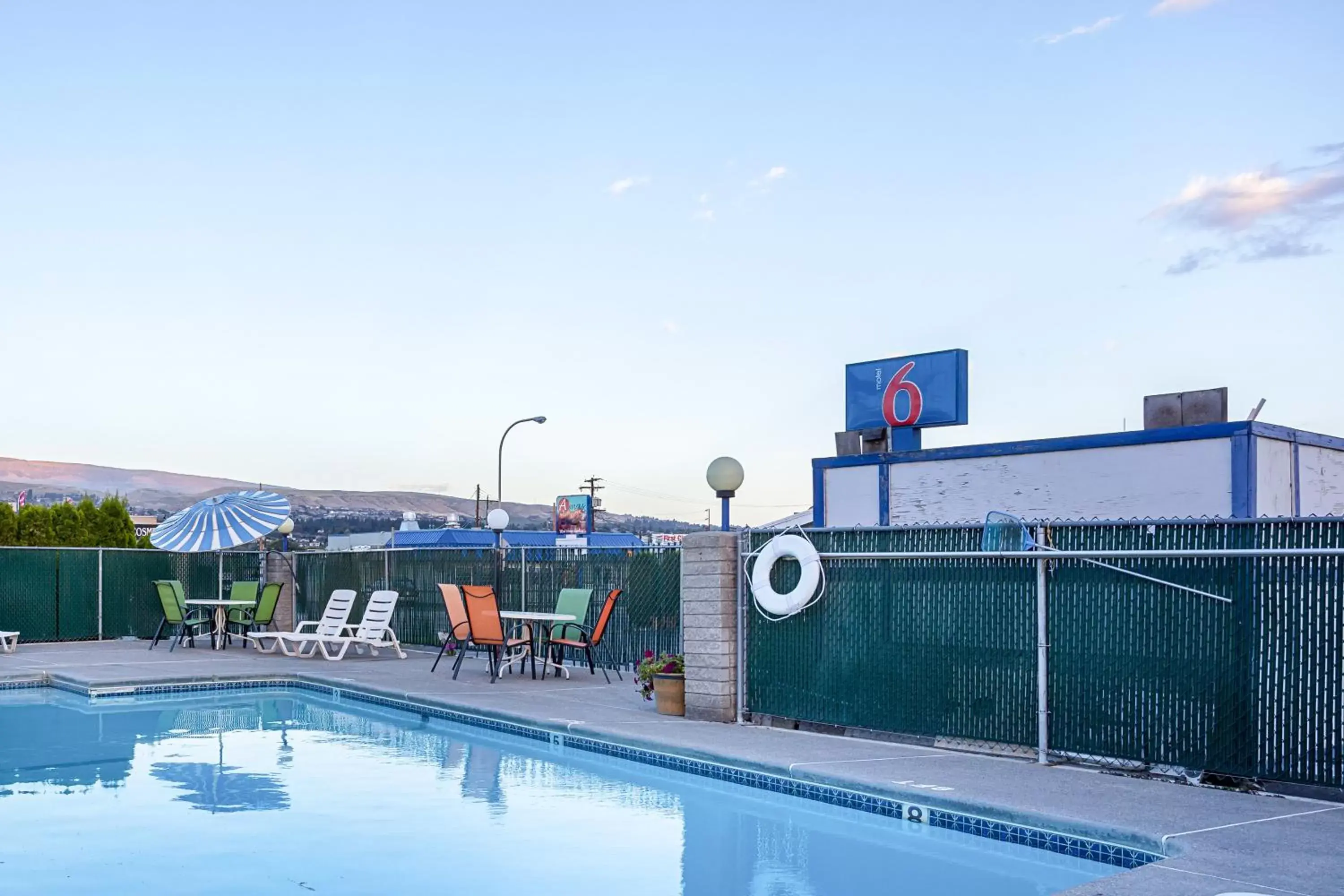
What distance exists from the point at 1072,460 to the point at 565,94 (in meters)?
8.90

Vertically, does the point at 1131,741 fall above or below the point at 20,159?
below

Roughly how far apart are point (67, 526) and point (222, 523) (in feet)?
103

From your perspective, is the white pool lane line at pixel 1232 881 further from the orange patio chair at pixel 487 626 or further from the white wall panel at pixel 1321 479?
the orange patio chair at pixel 487 626

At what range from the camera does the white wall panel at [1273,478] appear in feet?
30.0

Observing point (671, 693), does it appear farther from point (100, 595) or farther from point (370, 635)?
point (100, 595)

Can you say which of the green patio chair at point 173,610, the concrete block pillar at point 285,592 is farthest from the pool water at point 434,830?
the concrete block pillar at point 285,592

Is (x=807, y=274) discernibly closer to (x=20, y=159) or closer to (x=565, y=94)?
(x=565, y=94)

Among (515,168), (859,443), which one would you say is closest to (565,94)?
(515,168)

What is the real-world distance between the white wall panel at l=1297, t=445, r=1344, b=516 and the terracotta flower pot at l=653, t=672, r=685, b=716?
5.15 metres

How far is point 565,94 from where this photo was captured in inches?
631

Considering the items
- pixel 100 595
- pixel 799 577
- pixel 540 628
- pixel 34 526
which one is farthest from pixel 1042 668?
pixel 34 526

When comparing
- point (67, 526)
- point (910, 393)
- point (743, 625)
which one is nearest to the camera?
point (743, 625)

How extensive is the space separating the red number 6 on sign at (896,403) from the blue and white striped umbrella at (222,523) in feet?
26.0

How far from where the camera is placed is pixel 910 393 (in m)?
13.3
